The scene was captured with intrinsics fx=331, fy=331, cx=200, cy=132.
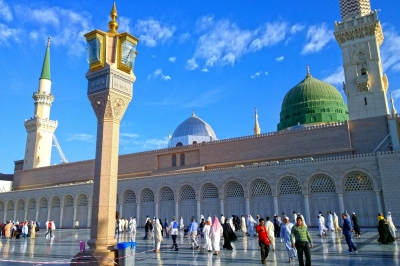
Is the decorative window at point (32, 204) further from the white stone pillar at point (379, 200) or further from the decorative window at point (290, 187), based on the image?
the white stone pillar at point (379, 200)

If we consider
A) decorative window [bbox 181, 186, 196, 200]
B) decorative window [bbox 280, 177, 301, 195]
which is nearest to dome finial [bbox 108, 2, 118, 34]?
decorative window [bbox 280, 177, 301, 195]

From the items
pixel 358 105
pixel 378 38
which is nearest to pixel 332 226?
pixel 358 105

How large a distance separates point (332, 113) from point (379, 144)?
12.1 meters

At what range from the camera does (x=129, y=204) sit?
2634 cm

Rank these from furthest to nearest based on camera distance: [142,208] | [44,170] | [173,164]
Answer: [44,170] < [173,164] < [142,208]

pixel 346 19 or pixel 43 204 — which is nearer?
pixel 346 19

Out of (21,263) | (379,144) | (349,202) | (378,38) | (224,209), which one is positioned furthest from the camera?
(378,38)

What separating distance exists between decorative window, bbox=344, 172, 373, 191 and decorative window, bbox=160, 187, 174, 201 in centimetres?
1213

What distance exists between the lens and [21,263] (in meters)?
7.98

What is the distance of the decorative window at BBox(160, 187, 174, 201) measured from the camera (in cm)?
2469

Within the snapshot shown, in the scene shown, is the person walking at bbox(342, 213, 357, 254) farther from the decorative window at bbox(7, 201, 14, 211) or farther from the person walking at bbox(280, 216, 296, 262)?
the decorative window at bbox(7, 201, 14, 211)

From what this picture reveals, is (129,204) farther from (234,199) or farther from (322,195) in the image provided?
(322,195)

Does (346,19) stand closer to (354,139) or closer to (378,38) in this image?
(378,38)

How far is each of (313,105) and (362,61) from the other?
8.39 meters
